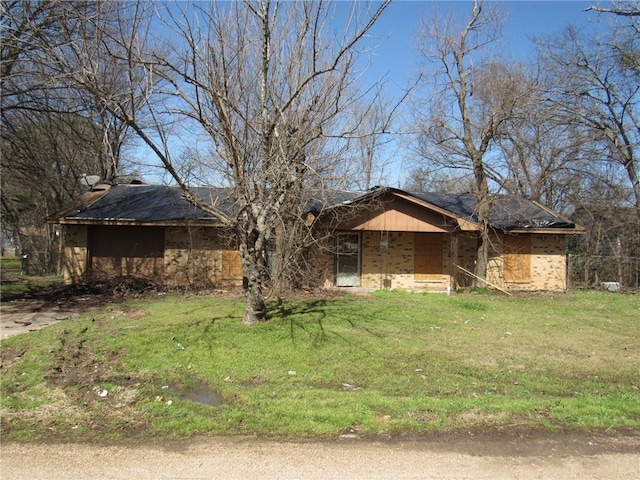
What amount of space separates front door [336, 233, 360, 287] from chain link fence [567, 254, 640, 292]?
8.33 metres

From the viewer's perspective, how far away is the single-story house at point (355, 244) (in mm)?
16359

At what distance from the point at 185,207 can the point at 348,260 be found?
6.11 meters

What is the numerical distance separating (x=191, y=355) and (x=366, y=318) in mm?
4334

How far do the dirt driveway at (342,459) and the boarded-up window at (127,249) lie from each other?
43.1ft

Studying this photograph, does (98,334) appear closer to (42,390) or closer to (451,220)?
(42,390)

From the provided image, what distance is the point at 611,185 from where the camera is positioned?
74.4 ft

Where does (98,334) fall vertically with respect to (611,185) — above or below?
below

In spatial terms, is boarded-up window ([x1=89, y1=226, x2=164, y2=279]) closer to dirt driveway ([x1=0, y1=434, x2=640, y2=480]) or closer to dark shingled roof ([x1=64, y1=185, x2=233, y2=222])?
dark shingled roof ([x1=64, y1=185, x2=233, y2=222])

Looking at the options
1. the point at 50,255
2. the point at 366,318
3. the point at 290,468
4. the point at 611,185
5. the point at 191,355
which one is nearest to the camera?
the point at 290,468

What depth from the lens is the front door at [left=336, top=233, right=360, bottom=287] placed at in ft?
56.3

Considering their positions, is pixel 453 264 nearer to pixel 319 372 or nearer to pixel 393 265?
pixel 393 265

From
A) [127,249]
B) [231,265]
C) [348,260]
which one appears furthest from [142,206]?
[348,260]

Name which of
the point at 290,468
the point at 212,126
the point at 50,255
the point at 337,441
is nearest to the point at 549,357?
the point at 337,441

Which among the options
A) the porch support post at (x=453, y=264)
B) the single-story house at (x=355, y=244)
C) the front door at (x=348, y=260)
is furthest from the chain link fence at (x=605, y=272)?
the front door at (x=348, y=260)
